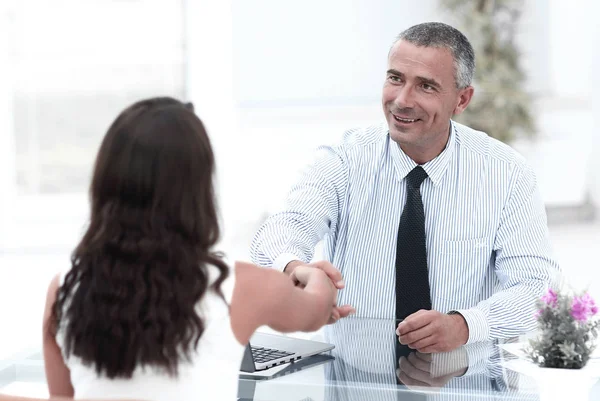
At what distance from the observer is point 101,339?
1.21 meters

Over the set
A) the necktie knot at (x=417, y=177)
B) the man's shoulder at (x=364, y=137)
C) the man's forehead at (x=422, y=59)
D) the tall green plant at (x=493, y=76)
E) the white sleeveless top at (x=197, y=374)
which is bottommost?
the white sleeveless top at (x=197, y=374)

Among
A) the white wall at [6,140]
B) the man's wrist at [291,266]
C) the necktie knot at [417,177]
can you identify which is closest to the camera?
the man's wrist at [291,266]

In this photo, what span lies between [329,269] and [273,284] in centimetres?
48

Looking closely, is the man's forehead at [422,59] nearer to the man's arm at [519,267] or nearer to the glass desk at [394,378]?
the man's arm at [519,267]

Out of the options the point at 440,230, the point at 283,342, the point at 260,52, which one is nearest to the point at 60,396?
the point at 283,342

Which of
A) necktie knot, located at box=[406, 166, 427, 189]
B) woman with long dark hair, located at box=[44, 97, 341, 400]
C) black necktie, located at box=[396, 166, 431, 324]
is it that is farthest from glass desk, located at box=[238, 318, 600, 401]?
necktie knot, located at box=[406, 166, 427, 189]

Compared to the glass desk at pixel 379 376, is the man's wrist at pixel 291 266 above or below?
above

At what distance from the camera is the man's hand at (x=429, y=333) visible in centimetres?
186

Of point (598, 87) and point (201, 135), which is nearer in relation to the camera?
point (201, 135)

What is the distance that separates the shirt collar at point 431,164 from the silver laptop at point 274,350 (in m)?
0.76

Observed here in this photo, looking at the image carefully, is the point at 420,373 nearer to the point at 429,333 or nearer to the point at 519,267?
the point at 429,333

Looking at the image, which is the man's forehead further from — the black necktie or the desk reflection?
the desk reflection

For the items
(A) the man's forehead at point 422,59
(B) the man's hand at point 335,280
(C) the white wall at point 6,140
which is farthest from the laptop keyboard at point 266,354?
(C) the white wall at point 6,140

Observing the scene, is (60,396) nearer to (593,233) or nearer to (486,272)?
(486,272)
